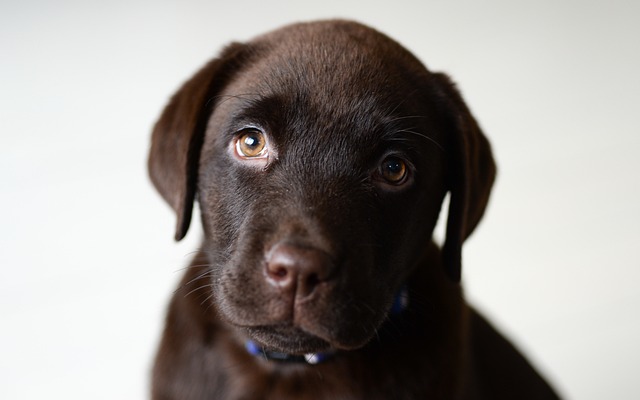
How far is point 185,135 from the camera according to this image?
2604 mm

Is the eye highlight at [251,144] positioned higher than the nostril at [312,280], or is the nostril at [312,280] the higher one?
the eye highlight at [251,144]

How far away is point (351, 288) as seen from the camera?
7.34ft

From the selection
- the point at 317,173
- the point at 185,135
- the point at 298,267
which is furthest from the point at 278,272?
the point at 185,135

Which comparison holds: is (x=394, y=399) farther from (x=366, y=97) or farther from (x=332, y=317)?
(x=366, y=97)

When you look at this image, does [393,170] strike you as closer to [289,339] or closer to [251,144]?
[251,144]

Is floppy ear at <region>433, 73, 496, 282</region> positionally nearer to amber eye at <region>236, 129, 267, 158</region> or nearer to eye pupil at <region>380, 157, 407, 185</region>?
eye pupil at <region>380, 157, 407, 185</region>

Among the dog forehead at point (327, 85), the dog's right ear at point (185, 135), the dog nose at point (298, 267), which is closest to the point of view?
the dog nose at point (298, 267)

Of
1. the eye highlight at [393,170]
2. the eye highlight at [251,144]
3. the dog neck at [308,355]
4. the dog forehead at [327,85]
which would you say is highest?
the dog forehead at [327,85]

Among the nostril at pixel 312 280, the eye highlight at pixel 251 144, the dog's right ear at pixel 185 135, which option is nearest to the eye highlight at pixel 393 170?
the eye highlight at pixel 251 144

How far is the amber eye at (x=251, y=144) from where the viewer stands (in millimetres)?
2479

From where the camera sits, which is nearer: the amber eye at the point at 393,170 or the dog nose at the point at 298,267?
the dog nose at the point at 298,267

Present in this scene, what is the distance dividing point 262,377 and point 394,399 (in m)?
0.41

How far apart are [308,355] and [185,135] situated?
0.72 meters

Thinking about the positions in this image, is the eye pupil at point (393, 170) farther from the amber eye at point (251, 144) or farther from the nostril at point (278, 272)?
the nostril at point (278, 272)
